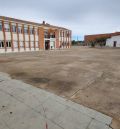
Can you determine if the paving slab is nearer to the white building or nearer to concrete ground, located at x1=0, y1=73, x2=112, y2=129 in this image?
concrete ground, located at x1=0, y1=73, x2=112, y2=129

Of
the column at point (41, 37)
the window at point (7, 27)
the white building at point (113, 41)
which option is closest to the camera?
the window at point (7, 27)

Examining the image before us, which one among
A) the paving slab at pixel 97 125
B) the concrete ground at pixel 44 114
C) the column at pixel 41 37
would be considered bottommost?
the paving slab at pixel 97 125

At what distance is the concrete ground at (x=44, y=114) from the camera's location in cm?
294

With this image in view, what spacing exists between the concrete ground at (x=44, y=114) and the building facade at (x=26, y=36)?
82.3ft

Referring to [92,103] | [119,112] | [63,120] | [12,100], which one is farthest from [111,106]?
[12,100]

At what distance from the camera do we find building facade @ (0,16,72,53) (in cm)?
2622

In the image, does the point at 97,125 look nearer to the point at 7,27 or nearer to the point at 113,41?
the point at 7,27

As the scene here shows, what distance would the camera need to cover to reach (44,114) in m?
3.37

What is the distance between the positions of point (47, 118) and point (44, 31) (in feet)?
115

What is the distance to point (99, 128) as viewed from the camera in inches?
112

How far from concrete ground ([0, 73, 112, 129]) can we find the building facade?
25.1 m

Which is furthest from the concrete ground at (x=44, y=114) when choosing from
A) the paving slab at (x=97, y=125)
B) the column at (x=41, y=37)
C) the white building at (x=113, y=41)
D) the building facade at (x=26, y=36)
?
the white building at (x=113, y=41)

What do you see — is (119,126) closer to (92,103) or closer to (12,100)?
(92,103)

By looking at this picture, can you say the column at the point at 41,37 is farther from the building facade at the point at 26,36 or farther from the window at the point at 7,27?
the window at the point at 7,27
